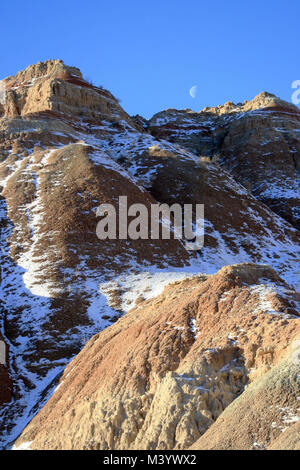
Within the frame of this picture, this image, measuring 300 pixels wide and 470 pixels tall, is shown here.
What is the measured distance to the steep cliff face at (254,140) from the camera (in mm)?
50238

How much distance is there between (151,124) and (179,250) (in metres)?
44.0

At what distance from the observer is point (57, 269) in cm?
2639

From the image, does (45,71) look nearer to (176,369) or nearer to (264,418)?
(176,369)

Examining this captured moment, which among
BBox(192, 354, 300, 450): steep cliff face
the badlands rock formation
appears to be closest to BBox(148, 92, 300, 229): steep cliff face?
the badlands rock formation

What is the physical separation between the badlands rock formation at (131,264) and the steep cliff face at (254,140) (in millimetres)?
212

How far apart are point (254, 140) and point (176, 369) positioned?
51432mm

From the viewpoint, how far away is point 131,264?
91.4ft

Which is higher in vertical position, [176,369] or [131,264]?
[131,264]

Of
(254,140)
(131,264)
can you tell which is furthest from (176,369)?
(254,140)

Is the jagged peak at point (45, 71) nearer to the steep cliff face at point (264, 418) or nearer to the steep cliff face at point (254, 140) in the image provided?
the steep cliff face at point (254, 140)

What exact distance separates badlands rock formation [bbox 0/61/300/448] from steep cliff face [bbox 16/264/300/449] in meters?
0.04

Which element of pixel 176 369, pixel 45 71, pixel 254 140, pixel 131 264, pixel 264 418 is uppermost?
pixel 45 71

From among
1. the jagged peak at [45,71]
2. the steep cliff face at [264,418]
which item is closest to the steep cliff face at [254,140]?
the jagged peak at [45,71]

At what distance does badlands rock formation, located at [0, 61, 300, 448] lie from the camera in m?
10.1
